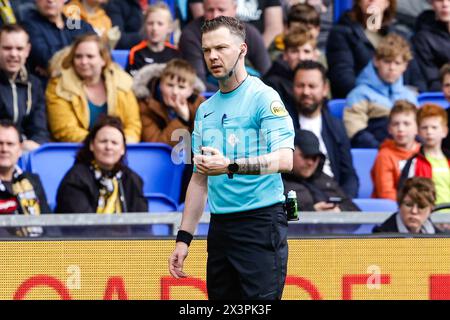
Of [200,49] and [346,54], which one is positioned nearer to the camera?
[200,49]

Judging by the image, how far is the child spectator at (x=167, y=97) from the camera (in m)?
10.4

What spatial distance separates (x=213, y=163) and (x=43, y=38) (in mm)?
5266

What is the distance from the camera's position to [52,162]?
1000cm

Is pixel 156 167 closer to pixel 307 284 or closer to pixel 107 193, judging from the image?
pixel 107 193

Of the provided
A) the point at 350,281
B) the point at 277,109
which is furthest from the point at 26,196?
the point at 277,109

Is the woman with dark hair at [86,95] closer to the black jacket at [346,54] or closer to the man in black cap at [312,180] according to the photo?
the man in black cap at [312,180]

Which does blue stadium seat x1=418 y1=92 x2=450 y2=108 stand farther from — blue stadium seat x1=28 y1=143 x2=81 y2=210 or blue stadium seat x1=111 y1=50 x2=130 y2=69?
blue stadium seat x1=28 y1=143 x2=81 y2=210

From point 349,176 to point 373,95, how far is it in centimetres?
105

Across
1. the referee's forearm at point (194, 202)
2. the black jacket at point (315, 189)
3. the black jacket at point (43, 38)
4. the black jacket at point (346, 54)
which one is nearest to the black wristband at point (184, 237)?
the referee's forearm at point (194, 202)

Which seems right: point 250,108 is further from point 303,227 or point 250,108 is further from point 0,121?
point 0,121

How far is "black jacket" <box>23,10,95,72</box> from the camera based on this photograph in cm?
1095

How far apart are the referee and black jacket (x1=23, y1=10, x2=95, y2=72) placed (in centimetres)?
469
